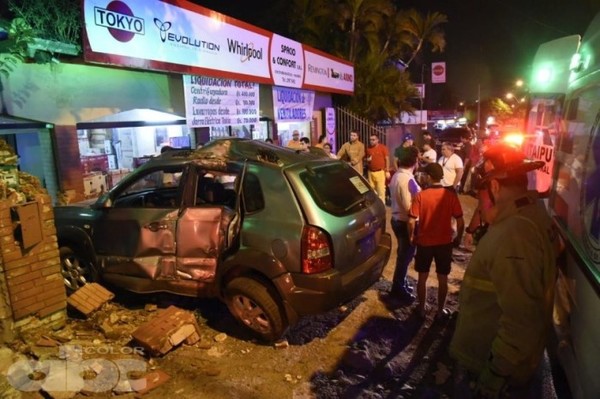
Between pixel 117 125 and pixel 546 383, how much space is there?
683 centimetres

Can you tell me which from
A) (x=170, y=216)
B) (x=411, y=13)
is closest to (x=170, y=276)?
(x=170, y=216)

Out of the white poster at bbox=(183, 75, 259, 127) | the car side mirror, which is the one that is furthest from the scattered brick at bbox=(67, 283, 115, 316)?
the white poster at bbox=(183, 75, 259, 127)

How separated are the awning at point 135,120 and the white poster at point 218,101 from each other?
940 mm

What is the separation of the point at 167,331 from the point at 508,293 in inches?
121

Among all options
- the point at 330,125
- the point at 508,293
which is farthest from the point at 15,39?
the point at 330,125

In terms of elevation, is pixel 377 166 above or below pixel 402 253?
above

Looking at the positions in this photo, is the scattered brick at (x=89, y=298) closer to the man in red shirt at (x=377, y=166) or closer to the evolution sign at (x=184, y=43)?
the evolution sign at (x=184, y=43)

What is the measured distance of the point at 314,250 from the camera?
12.4 feet

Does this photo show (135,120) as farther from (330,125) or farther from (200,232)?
(330,125)

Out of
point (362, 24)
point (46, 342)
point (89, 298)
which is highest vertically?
point (362, 24)

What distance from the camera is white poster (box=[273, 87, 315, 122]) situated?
10773 mm

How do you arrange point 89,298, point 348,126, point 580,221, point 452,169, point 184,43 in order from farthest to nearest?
point 348,126
point 452,169
point 184,43
point 89,298
point 580,221

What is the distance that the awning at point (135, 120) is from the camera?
6991mm

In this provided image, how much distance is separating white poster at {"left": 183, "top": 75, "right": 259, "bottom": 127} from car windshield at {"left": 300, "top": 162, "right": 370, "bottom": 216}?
3868 millimetres
